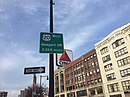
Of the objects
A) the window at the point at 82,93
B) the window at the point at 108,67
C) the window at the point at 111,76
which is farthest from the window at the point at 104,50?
the window at the point at 82,93

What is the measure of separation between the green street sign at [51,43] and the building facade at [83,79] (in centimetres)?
4950

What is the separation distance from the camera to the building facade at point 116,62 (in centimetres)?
4453

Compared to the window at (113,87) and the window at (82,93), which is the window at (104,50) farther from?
the window at (82,93)

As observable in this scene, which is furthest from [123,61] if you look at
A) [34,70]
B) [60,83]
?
[60,83]

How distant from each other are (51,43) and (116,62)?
44305mm

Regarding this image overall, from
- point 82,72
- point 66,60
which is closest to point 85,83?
point 82,72

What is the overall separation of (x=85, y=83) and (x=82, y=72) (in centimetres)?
459

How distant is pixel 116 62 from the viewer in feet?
157

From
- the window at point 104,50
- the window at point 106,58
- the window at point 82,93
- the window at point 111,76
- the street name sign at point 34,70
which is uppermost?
the window at point 104,50

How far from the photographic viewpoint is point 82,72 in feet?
209

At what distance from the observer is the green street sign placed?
663cm

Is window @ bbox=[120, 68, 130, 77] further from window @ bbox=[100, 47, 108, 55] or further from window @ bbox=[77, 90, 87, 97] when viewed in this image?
window @ bbox=[77, 90, 87, 97]

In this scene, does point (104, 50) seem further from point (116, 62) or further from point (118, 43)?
point (116, 62)

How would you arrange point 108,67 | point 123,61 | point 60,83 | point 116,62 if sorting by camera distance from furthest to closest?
1. point 60,83
2. point 108,67
3. point 116,62
4. point 123,61
